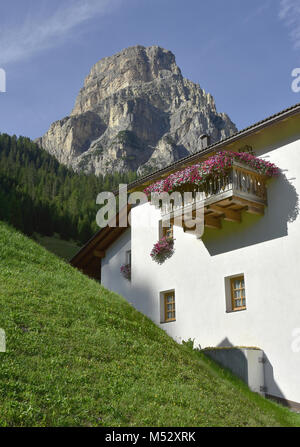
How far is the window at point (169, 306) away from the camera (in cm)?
1964

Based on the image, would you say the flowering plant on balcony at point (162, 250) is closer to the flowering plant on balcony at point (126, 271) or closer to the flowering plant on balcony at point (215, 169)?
the flowering plant on balcony at point (126, 271)

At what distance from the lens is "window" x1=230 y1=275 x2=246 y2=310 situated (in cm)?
1666

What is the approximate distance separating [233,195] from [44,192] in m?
96.7

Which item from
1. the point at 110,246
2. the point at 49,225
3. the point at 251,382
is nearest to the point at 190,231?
the point at 251,382

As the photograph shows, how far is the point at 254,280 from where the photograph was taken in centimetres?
1614

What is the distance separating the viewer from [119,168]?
163 meters

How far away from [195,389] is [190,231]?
28.6 ft

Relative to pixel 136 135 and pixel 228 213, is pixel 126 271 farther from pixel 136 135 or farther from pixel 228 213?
pixel 136 135

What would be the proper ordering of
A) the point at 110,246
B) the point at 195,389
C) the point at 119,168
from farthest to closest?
the point at 119,168 → the point at 110,246 → the point at 195,389

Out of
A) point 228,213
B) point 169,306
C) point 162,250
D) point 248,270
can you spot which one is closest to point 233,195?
point 228,213

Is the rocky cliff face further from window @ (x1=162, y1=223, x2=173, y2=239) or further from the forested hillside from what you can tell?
window @ (x1=162, y1=223, x2=173, y2=239)

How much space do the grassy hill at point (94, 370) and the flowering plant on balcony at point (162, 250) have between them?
5.59m

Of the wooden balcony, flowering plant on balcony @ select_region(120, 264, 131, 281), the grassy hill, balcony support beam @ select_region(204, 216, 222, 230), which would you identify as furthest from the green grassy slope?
the grassy hill
